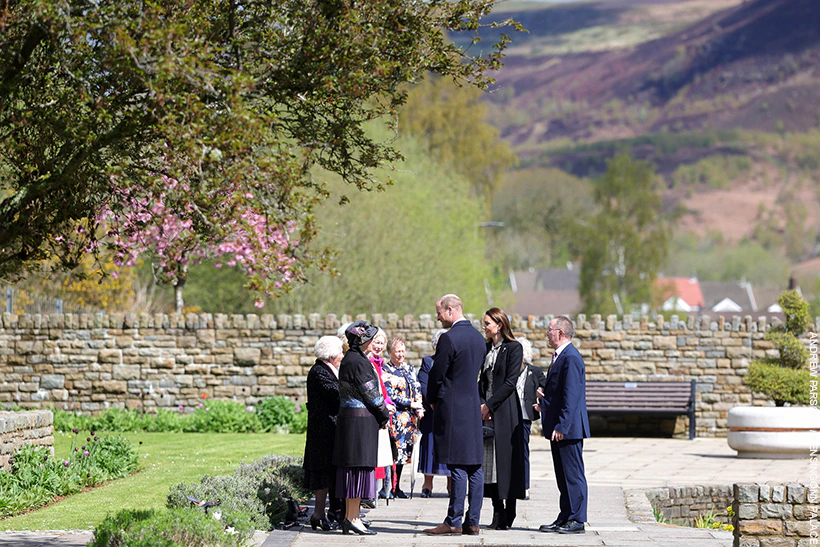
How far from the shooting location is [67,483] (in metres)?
12.2

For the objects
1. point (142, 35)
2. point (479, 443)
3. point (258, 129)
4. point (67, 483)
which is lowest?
point (67, 483)

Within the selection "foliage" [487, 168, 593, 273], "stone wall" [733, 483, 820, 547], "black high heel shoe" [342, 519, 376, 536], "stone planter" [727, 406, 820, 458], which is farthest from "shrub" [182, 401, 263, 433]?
"foliage" [487, 168, 593, 273]

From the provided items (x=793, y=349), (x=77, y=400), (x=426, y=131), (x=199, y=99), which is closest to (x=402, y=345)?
(x=199, y=99)

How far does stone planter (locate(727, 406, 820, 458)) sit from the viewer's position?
1659 centimetres

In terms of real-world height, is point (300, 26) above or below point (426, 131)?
below

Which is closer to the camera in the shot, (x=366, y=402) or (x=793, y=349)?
(x=366, y=402)

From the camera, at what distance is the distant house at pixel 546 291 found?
97.2 meters

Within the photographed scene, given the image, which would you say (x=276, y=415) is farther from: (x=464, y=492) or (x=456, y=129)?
(x=456, y=129)

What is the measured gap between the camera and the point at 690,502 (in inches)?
488

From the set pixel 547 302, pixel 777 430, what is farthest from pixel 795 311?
pixel 547 302

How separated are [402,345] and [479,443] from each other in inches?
107

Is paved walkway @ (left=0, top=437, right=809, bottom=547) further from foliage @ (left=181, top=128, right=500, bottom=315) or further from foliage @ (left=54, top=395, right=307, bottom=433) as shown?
foliage @ (left=181, top=128, right=500, bottom=315)

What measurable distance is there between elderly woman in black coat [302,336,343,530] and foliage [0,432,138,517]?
3210mm

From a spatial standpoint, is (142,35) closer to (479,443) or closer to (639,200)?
(479,443)
